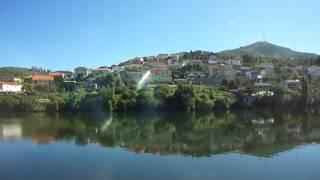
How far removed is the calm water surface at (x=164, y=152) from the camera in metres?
17.2

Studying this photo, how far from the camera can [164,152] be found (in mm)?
22250

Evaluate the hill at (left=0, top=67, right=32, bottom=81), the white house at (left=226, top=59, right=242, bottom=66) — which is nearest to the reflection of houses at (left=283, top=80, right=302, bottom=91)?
the white house at (left=226, top=59, right=242, bottom=66)

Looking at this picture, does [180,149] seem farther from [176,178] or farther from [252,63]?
[252,63]

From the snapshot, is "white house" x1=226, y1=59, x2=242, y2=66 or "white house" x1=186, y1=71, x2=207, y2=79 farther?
"white house" x1=226, y1=59, x2=242, y2=66

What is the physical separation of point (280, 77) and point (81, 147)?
55.1m

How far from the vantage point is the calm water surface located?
17250 millimetres

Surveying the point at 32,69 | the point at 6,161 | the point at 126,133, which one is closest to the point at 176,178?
the point at 6,161

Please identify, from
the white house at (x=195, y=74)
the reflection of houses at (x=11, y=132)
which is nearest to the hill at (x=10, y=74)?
the white house at (x=195, y=74)

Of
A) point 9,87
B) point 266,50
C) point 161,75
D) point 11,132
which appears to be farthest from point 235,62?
point 266,50

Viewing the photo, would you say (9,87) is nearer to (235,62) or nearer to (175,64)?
(175,64)

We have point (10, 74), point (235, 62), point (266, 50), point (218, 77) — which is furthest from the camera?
point (266, 50)

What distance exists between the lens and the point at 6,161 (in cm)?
2081

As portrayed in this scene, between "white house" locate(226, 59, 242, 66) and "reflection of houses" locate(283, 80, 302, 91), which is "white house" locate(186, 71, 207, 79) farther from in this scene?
"white house" locate(226, 59, 242, 66)

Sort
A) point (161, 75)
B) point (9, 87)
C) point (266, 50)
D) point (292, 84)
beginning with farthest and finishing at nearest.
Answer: point (266, 50) < point (161, 75) < point (9, 87) < point (292, 84)
